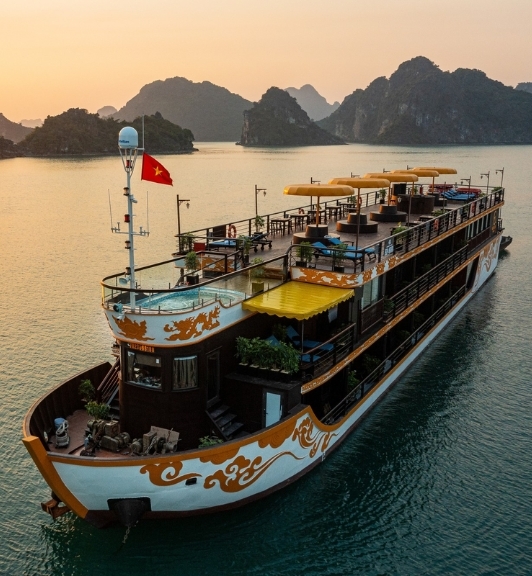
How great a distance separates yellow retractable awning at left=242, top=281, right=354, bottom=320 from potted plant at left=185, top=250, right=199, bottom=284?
261 cm

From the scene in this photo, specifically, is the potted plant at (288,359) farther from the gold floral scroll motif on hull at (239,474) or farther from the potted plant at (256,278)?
the gold floral scroll motif on hull at (239,474)

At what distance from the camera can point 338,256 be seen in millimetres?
20812

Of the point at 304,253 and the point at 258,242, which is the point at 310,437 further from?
the point at 258,242

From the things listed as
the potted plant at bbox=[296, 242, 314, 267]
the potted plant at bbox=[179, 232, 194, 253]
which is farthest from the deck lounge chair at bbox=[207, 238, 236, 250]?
the potted plant at bbox=[296, 242, 314, 267]

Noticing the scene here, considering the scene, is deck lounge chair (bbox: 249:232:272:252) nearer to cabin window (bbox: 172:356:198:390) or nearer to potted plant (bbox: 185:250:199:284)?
potted plant (bbox: 185:250:199:284)

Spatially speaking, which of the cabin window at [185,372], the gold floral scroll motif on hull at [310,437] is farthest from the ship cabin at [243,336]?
the gold floral scroll motif on hull at [310,437]

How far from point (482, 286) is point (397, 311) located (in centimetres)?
2225

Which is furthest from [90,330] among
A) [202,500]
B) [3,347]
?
[202,500]

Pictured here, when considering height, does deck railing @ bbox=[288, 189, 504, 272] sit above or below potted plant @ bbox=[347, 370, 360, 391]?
above

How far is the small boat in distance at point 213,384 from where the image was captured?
15438 millimetres

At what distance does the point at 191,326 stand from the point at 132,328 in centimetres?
155

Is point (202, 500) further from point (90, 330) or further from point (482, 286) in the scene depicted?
point (482, 286)

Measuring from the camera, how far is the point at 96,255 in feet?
182

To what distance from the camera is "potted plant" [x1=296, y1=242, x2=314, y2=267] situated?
2069 cm
